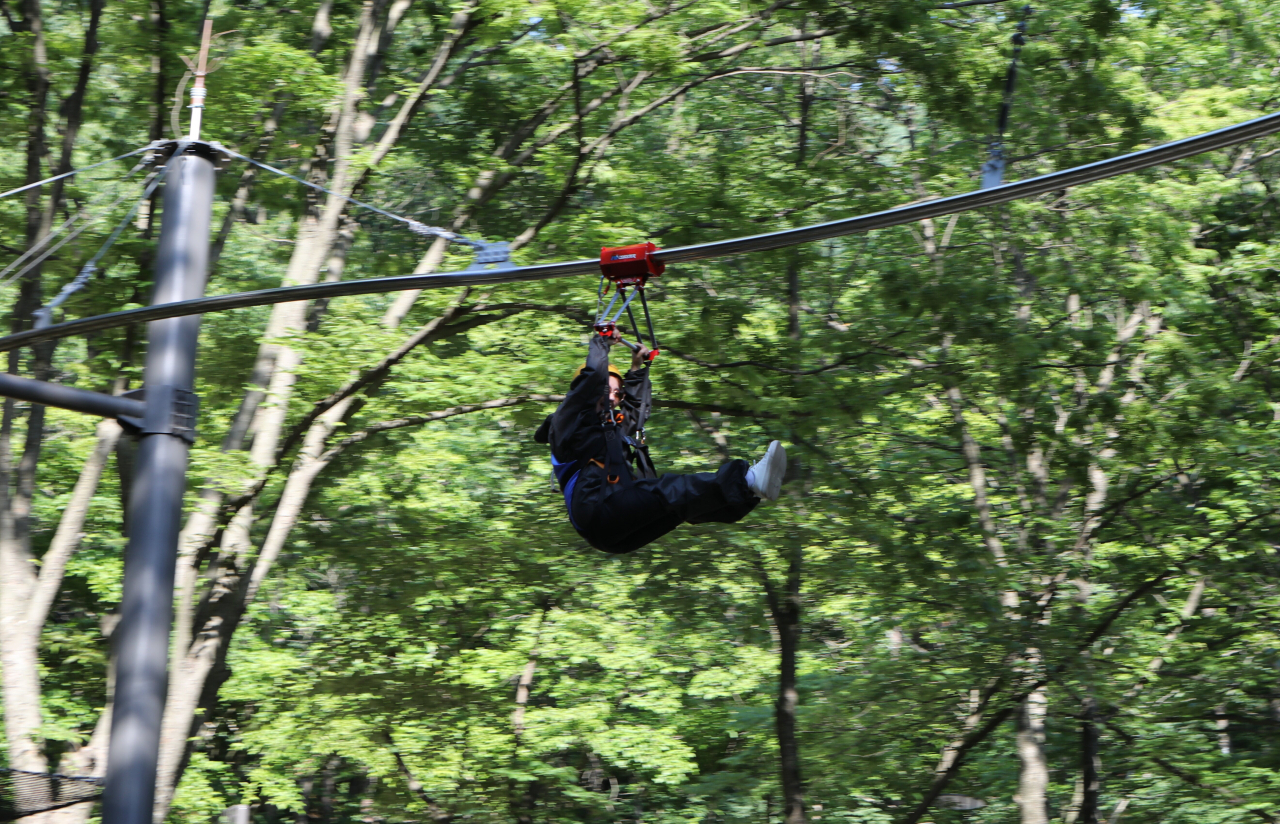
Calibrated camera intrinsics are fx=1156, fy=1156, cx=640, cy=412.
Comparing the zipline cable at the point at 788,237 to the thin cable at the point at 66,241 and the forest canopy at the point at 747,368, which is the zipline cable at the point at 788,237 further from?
the forest canopy at the point at 747,368

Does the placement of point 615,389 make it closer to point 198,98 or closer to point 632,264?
point 632,264

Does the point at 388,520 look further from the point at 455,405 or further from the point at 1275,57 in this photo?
the point at 1275,57

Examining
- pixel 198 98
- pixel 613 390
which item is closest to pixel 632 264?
pixel 613 390

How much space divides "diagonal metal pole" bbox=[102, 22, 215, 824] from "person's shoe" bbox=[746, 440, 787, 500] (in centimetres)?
255

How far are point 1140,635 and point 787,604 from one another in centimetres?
392

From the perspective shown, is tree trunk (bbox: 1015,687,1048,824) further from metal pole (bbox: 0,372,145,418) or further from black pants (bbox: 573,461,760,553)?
metal pole (bbox: 0,372,145,418)

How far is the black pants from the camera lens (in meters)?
4.51

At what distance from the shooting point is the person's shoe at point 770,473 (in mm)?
4336

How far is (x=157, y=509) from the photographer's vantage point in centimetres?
497

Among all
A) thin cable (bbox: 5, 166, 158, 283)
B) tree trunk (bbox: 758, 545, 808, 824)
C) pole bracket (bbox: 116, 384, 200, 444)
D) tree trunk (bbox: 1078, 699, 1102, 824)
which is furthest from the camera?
tree trunk (bbox: 1078, 699, 1102, 824)

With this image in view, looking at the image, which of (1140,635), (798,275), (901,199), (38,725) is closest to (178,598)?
(38,725)

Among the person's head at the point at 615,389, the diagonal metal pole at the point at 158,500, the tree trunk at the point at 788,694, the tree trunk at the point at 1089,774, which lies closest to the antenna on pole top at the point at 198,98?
the diagonal metal pole at the point at 158,500

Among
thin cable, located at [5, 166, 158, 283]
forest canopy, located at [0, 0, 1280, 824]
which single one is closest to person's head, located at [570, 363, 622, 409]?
thin cable, located at [5, 166, 158, 283]

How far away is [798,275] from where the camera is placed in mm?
10773
